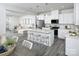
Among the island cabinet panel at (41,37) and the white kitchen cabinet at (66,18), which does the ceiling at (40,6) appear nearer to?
the white kitchen cabinet at (66,18)

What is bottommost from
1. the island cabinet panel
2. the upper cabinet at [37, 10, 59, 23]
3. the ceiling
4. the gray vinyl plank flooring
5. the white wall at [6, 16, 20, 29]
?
the gray vinyl plank flooring

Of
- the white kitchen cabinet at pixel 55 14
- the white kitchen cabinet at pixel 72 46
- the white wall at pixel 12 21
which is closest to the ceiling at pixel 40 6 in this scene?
the white kitchen cabinet at pixel 55 14

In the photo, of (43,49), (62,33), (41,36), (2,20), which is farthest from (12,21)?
(62,33)

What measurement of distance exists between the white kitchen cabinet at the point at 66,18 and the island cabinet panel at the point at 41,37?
32 cm

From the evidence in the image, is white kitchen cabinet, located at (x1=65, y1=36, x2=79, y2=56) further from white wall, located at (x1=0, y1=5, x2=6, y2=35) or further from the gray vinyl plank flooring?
white wall, located at (x1=0, y1=5, x2=6, y2=35)

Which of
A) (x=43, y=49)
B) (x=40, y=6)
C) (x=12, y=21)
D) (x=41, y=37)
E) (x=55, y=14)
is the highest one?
(x=40, y=6)

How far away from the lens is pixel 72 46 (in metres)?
1.67

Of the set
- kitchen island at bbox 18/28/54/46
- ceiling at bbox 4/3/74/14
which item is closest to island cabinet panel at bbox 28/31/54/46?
kitchen island at bbox 18/28/54/46

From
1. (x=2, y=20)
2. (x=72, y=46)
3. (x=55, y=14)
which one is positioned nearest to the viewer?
(x=2, y=20)

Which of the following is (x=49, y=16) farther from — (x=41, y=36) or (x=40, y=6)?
(x=41, y=36)

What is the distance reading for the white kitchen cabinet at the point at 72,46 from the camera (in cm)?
153

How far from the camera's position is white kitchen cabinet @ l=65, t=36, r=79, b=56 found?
153cm

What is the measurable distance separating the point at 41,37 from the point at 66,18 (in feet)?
2.10

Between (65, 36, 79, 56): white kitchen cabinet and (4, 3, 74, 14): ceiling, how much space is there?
0.64 meters
